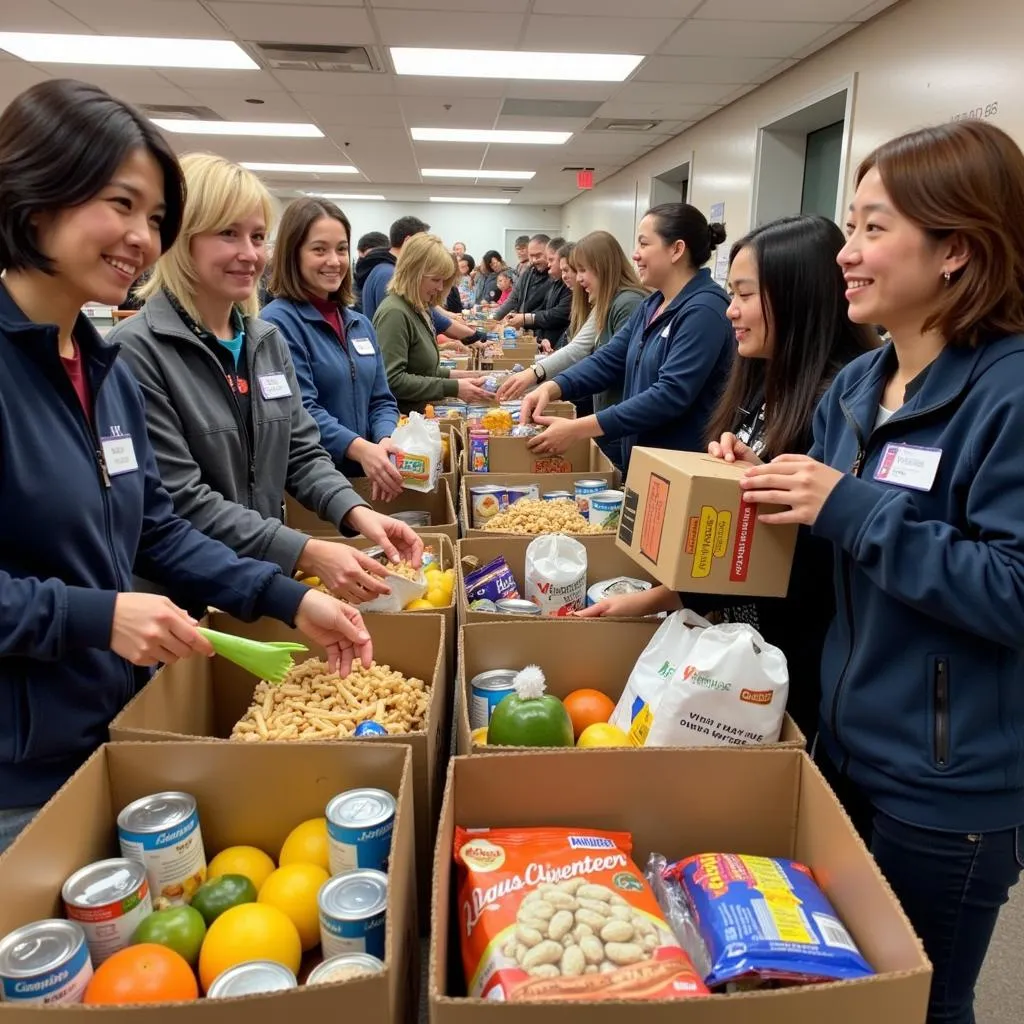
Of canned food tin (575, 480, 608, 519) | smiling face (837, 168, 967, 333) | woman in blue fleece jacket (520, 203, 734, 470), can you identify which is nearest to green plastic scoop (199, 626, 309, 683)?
smiling face (837, 168, 967, 333)

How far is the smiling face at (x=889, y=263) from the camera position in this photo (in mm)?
1009

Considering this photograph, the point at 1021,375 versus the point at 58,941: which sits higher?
the point at 1021,375

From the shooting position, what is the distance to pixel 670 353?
2.41 metres

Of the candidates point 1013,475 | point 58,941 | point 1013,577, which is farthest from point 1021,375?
point 58,941

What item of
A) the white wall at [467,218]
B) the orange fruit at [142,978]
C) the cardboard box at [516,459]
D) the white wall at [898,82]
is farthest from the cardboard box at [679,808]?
the white wall at [467,218]

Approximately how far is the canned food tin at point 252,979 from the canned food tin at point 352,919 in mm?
57

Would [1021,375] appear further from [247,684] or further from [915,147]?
[247,684]

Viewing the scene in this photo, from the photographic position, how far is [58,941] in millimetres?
744

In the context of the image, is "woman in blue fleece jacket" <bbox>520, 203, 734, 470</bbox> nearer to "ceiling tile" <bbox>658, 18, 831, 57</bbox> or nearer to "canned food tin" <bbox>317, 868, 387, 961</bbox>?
"canned food tin" <bbox>317, 868, 387, 961</bbox>

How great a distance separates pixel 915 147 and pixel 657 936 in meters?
0.99

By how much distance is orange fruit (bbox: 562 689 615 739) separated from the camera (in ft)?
4.30

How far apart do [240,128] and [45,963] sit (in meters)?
9.74

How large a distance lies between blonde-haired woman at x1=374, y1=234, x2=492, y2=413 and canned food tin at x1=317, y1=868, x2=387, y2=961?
2646 mm

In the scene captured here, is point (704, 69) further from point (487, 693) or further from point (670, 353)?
point (487, 693)
